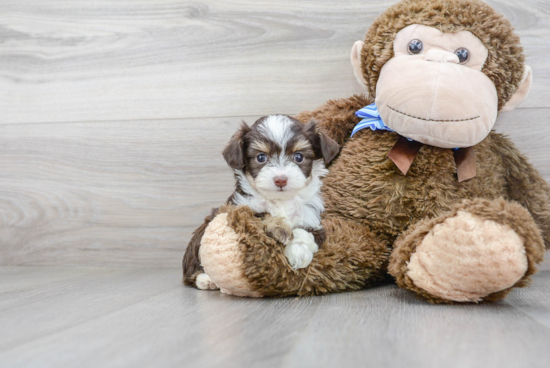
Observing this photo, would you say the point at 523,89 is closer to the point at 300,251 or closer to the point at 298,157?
the point at 298,157

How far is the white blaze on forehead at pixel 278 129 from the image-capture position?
4.75ft

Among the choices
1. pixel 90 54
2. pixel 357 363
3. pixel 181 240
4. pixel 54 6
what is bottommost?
pixel 181 240

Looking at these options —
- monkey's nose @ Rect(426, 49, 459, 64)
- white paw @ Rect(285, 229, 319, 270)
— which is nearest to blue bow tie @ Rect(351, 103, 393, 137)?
monkey's nose @ Rect(426, 49, 459, 64)

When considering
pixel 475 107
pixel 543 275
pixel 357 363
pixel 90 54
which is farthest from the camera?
pixel 90 54

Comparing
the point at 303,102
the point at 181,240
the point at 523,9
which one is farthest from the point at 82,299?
the point at 523,9

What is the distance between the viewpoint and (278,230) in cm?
135

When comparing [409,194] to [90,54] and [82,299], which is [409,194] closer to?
[82,299]

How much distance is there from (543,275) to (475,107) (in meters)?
0.85

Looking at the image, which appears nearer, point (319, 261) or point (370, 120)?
point (319, 261)

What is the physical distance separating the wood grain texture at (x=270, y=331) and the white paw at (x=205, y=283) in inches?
2.3

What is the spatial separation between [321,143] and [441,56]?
0.43 m

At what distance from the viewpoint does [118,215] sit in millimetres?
2164

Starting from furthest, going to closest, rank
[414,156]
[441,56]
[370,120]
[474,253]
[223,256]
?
[370,120] < [414,156] < [441,56] < [223,256] < [474,253]

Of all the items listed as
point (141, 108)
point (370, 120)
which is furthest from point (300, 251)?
point (141, 108)
